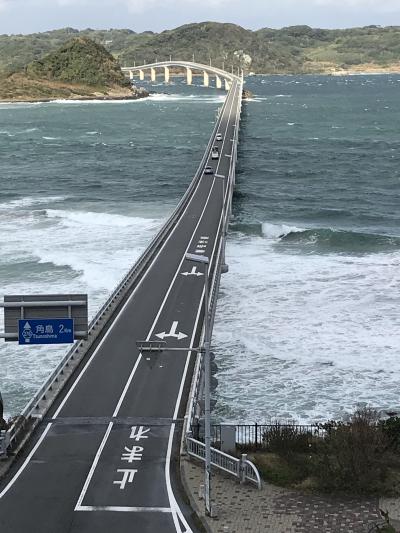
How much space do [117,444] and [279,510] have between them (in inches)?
288

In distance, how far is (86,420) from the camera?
32.5m

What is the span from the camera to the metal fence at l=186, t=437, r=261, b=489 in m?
27.5

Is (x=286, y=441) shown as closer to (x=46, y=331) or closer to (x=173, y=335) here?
(x=46, y=331)

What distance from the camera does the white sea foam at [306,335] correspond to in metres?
39.4

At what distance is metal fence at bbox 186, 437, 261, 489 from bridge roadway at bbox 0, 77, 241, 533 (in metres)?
0.79

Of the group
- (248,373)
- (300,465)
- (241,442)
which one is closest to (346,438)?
(300,465)

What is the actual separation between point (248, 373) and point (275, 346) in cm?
442

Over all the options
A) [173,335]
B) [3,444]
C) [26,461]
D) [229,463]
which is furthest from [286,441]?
[173,335]

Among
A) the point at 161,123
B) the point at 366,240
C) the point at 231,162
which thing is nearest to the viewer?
the point at 366,240

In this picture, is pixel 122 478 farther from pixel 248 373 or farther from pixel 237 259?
pixel 237 259

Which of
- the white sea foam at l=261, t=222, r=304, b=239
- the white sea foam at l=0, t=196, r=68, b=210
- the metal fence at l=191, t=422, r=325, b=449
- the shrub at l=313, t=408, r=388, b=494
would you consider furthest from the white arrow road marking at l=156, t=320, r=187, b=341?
the white sea foam at l=0, t=196, r=68, b=210

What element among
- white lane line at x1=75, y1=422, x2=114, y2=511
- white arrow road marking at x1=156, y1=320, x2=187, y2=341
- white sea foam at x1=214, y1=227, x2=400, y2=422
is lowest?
white sea foam at x1=214, y1=227, x2=400, y2=422

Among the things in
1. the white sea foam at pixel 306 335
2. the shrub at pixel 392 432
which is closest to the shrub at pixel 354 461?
the shrub at pixel 392 432

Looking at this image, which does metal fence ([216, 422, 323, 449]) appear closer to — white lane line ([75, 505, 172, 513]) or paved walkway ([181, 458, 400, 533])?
paved walkway ([181, 458, 400, 533])
